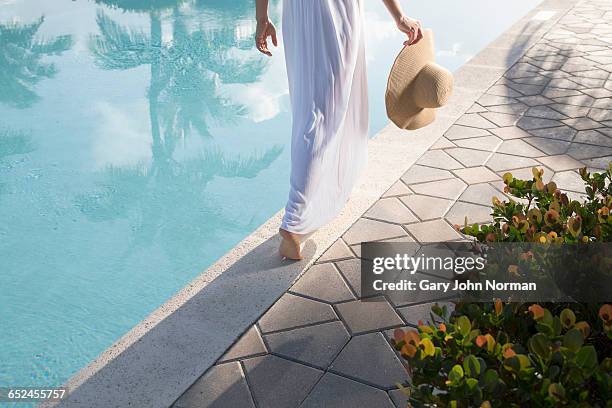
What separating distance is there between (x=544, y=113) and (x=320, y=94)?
307cm

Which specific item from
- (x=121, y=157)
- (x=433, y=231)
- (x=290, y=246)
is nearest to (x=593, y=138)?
(x=433, y=231)

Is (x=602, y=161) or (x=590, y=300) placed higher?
(x=590, y=300)

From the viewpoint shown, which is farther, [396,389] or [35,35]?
[35,35]

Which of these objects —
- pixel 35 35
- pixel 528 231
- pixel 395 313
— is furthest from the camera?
pixel 35 35

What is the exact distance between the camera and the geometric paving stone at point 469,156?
4.59 meters

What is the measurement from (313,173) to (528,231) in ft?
5.30

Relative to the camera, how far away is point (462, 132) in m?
5.15

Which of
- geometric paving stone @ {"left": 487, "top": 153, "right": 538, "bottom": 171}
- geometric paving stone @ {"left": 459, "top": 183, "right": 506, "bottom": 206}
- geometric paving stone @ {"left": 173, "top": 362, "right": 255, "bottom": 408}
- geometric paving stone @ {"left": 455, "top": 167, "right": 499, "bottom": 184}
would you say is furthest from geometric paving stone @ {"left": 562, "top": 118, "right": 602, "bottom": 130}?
geometric paving stone @ {"left": 173, "top": 362, "right": 255, "bottom": 408}

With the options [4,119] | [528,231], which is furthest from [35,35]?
[528,231]

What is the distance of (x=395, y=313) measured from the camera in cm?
303

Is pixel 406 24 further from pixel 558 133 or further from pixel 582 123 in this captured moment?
pixel 582 123

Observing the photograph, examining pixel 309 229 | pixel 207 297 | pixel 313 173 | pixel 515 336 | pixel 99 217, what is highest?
pixel 515 336

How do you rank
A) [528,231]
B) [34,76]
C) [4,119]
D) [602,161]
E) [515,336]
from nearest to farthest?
[515,336] < [528,231] < [602,161] < [4,119] < [34,76]

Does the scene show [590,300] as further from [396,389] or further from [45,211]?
[45,211]
